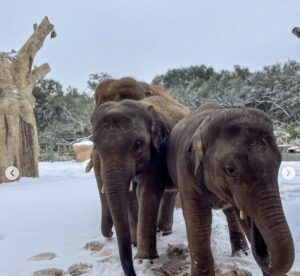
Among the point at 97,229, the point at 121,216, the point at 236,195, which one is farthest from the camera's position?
the point at 97,229

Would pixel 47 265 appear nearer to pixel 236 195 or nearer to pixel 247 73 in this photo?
pixel 236 195

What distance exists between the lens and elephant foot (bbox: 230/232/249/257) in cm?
345

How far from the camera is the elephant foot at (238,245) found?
345 cm

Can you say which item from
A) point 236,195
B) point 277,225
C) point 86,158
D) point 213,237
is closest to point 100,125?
point 236,195

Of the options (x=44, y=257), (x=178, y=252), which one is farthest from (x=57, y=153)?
(x=178, y=252)

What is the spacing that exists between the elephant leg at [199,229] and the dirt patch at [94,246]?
1456 mm

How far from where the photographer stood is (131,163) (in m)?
2.85

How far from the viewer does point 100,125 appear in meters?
2.92

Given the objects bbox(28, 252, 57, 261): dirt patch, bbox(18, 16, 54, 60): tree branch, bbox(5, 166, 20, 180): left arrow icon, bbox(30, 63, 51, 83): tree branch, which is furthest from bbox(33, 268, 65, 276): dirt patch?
bbox(30, 63, 51, 83): tree branch

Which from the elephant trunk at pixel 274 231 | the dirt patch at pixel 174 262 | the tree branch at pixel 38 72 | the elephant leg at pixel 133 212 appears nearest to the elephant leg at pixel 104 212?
the elephant leg at pixel 133 212

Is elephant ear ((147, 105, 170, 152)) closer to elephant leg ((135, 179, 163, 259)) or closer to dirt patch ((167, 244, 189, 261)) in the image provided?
elephant leg ((135, 179, 163, 259))

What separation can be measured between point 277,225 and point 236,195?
0.24 m

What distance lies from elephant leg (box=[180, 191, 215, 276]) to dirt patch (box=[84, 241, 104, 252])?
1.46 meters

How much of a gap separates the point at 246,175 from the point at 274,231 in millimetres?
275
